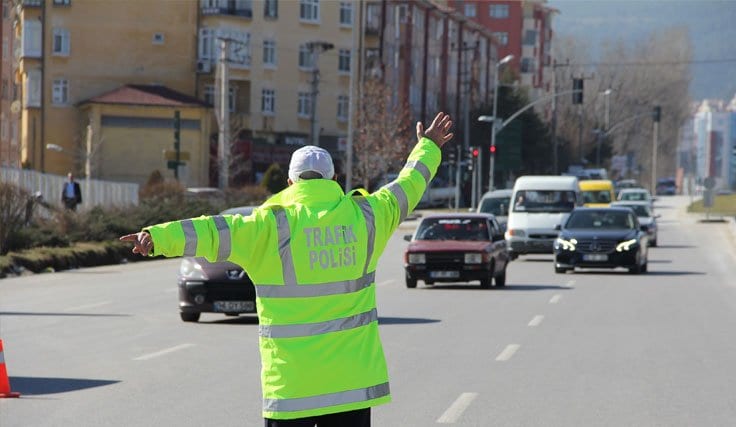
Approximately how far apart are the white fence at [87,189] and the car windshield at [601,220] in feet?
53.4

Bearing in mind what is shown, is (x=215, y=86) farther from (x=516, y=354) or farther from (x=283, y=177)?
(x=516, y=354)

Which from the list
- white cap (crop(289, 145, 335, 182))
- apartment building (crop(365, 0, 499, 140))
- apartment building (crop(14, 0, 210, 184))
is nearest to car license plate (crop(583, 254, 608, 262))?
white cap (crop(289, 145, 335, 182))

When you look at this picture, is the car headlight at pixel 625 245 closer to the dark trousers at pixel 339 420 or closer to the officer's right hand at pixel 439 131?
the officer's right hand at pixel 439 131

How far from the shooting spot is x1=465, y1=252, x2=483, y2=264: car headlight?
28.7 meters

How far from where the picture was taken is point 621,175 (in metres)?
154

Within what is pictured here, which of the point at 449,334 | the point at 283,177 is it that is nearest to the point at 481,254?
the point at 449,334

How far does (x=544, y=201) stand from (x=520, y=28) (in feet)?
344

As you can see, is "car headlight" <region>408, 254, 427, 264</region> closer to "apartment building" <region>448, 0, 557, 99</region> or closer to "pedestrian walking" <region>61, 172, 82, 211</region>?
"pedestrian walking" <region>61, 172, 82, 211</region>

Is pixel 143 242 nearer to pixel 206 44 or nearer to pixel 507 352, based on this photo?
pixel 507 352

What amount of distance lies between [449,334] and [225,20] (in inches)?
2493

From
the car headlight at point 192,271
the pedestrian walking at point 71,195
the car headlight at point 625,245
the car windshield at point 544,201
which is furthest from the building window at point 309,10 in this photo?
the car headlight at point 192,271

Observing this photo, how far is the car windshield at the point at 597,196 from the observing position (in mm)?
56562

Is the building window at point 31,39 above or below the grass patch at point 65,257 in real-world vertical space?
above

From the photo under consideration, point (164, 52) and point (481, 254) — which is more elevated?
point (164, 52)
